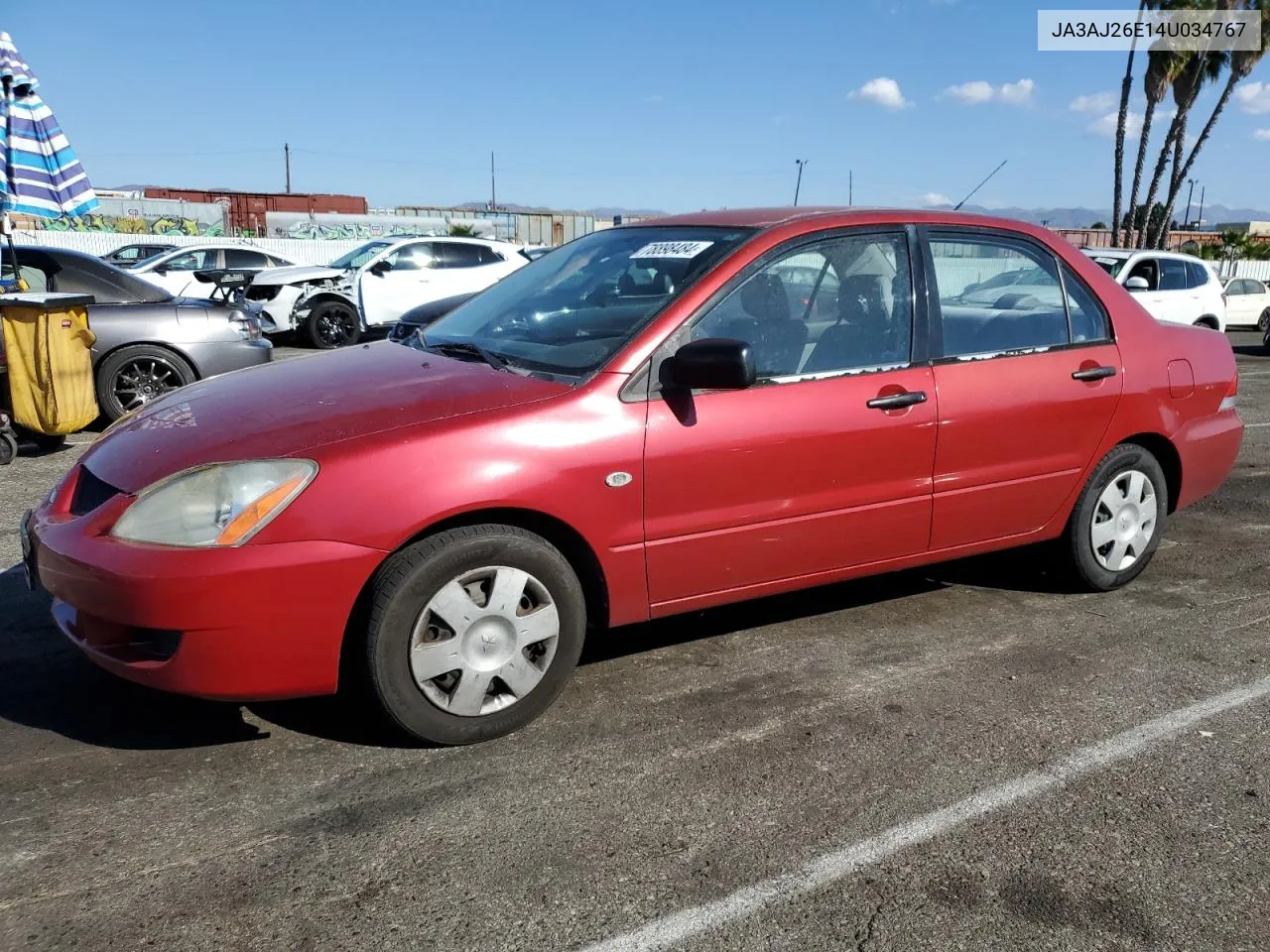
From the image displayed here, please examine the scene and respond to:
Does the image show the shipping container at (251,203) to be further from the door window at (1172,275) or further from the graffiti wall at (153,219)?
the door window at (1172,275)

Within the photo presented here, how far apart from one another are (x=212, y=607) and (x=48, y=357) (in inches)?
197

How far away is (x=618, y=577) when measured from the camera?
346cm

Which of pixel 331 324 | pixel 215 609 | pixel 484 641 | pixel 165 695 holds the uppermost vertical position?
pixel 331 324

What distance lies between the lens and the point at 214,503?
2.98 metres

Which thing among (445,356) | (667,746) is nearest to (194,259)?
(445,356)

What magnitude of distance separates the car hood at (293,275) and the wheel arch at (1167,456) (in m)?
12.9

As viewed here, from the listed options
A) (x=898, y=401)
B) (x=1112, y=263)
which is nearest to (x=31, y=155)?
(x=898, y=401)

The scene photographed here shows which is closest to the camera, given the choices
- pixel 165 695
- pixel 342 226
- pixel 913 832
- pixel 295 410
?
pixel 913 832

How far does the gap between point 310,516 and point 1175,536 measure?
4784 mm

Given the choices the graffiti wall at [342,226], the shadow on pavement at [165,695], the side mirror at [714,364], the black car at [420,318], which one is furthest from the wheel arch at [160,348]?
the graffiti wall at [342,226]

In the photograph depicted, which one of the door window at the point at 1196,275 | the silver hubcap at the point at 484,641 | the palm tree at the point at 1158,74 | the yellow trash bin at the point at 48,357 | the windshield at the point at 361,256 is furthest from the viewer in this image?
the palm tree at the point at 1158,74

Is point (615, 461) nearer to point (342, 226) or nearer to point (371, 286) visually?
point (371, 286)

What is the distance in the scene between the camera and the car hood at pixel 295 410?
3.12 meters

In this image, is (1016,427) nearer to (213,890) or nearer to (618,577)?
(618,577)
